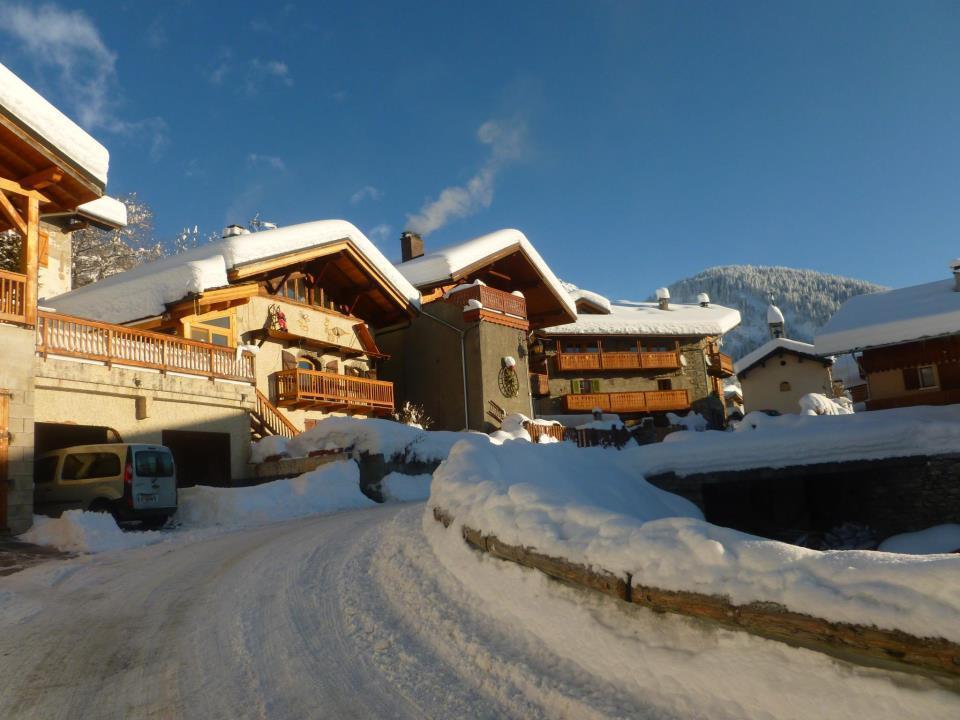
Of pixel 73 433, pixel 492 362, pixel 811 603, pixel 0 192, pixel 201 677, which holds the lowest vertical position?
pixel 201 677

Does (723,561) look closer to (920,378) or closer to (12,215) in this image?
(12,215)

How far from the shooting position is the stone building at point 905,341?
23.7 metres

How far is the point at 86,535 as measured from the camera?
10.4m

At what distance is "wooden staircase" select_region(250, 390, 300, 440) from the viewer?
20188mm

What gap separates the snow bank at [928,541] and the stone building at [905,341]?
1041 cm

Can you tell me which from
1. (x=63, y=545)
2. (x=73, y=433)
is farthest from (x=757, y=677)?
(x=73, y=433)

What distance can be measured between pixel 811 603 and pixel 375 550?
561 cm

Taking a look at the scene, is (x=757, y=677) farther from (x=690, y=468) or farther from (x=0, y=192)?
(x=0, y=192)

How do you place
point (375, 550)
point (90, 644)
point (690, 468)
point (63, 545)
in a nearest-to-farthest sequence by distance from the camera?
point (90, 644), point (375, 550), point (63, 545), point (690, 468)

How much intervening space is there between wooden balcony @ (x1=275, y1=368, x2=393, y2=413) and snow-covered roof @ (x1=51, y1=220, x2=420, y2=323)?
408cm

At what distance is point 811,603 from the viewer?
3318 mm

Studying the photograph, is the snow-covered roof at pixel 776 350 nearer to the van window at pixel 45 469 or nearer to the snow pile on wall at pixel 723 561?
the van window at pixel 45 469

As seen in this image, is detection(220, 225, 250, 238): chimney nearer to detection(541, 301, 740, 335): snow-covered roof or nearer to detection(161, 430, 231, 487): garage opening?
detection(161, 430, 231, 487): garage opening

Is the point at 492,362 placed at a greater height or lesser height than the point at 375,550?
greater
